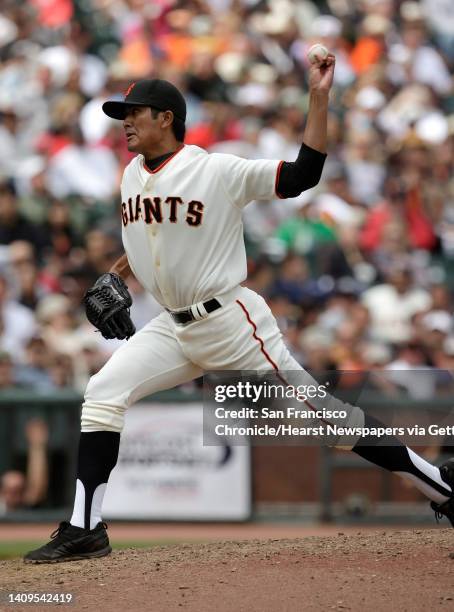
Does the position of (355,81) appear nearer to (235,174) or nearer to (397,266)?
(397,266)

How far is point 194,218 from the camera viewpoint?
5.13 meters

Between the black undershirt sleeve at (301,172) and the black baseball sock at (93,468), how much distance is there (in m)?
A: 1.28

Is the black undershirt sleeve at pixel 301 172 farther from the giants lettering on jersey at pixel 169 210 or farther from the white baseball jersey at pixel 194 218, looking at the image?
the giants lettering on jersey at pixel 169 210

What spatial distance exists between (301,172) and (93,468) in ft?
5.05

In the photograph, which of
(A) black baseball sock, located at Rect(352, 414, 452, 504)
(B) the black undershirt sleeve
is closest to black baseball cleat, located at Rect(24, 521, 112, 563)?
(A) black baseball sock, located at Rect(352, 414, 452, 504)

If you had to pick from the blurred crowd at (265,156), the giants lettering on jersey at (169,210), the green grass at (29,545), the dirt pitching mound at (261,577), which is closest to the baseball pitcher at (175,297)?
the giants lettering on jersey at (169,210)

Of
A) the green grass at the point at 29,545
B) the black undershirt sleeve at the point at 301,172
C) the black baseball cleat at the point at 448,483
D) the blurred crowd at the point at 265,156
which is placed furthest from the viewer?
the blurred crowd at the point at 265,156

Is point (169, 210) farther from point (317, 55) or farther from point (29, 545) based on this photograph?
point (29, 545)

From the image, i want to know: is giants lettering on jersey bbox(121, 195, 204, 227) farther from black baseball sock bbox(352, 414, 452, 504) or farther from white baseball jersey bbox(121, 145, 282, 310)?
black baseball sock bbox(352, 414, 452, 504)

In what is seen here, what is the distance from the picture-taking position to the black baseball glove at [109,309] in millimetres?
5312

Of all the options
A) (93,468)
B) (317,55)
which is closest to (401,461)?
(93,468)

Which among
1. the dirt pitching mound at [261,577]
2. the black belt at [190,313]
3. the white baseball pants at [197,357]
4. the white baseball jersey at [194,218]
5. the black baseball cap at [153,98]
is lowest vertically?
the dirt pitching mound at [261,577]

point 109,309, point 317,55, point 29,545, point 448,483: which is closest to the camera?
point 317,55

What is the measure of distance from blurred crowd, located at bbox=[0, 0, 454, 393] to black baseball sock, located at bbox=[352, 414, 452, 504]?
13.2 feet
